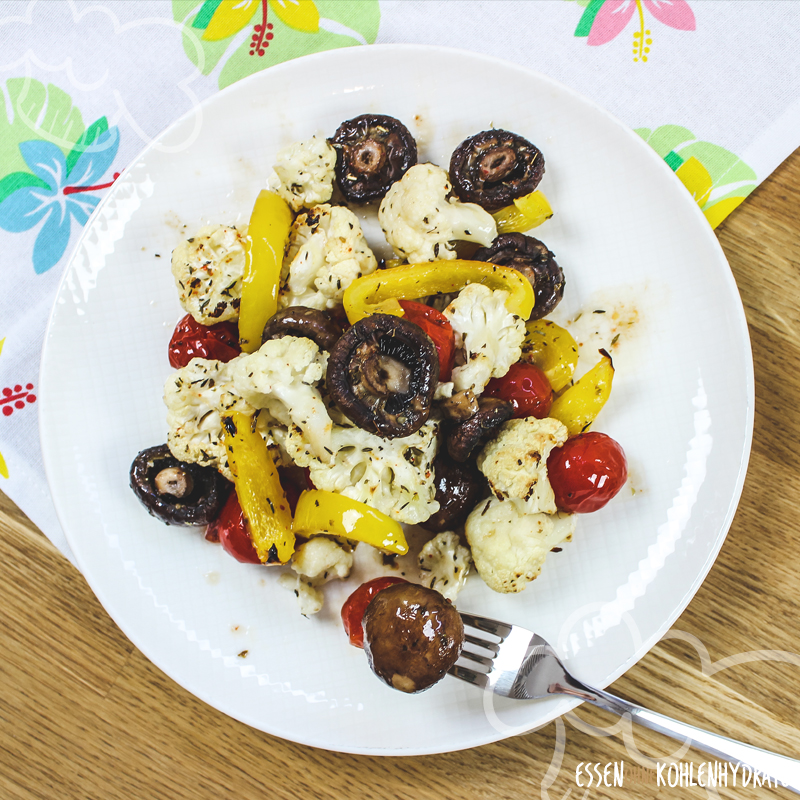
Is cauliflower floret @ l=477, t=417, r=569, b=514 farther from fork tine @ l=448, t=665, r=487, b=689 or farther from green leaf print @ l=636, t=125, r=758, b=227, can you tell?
green leaf print @ l=636, t=125, r=758, b=227

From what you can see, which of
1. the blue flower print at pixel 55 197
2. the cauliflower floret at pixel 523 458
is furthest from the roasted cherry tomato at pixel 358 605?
the blue flower print at pixel 55 197

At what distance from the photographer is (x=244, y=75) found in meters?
2.17

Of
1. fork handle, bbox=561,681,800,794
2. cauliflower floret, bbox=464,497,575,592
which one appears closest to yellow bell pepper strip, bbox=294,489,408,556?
cauliflower floret, bbox=464,497,575,592

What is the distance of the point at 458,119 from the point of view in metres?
1.93

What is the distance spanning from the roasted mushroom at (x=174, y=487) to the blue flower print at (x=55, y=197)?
0.89m

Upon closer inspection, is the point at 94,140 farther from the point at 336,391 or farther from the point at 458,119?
the point at 336,391

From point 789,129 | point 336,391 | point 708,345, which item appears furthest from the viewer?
point 789,129

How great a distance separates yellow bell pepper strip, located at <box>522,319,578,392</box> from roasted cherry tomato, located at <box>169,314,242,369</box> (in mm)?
907

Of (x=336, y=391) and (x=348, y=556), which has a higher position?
(x=336, y=391)

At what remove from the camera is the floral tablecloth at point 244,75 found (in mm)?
2088

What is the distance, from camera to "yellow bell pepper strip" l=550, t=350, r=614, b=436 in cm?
183

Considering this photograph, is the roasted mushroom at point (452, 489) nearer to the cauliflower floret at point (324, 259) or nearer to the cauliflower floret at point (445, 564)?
the cauliflower floret at point (445, 564)

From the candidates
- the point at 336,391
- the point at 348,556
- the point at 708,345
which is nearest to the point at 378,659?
the point at 348,556

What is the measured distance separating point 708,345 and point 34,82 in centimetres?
248
